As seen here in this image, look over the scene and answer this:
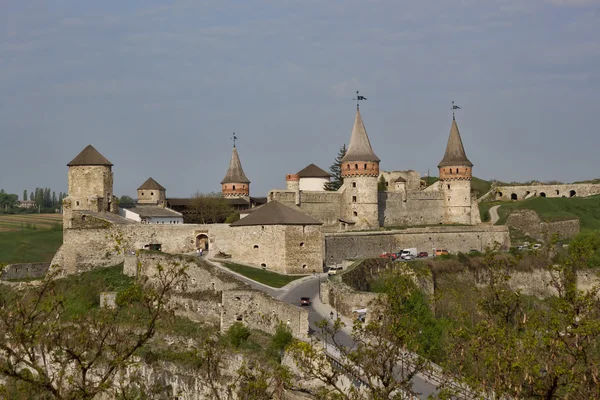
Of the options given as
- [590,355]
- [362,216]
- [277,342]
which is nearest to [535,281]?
[362,216]

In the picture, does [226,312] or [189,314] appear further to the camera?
[189,314]

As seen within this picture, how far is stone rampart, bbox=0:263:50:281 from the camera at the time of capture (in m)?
54.4

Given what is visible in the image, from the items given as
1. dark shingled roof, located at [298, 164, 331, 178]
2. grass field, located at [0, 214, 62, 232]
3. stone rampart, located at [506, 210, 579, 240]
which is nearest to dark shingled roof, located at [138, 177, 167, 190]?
dark shingled roof, located at [298, 164, 331, 178]

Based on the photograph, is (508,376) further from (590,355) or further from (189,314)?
(189,314)

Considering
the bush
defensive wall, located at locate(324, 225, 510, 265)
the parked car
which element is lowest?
the bush

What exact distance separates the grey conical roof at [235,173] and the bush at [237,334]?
40103 mm

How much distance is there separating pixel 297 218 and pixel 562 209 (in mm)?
36743

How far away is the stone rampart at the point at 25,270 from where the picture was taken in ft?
178

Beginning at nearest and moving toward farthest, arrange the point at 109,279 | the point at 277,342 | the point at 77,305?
1. the point at 277,342
2. the point at 77,305
3. the point at 109,279

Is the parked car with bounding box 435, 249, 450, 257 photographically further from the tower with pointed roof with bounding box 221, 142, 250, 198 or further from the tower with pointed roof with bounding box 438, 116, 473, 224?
the tower with pointed roof with bounding box 221, 142, 250, 198

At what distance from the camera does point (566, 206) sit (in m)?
79.9

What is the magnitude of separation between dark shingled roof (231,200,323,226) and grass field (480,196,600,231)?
2996 cm

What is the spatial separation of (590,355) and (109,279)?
1182 inches

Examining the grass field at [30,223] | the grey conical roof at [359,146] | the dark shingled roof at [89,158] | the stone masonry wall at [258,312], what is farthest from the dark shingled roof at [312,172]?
the stone masonry wall at [258,312]
